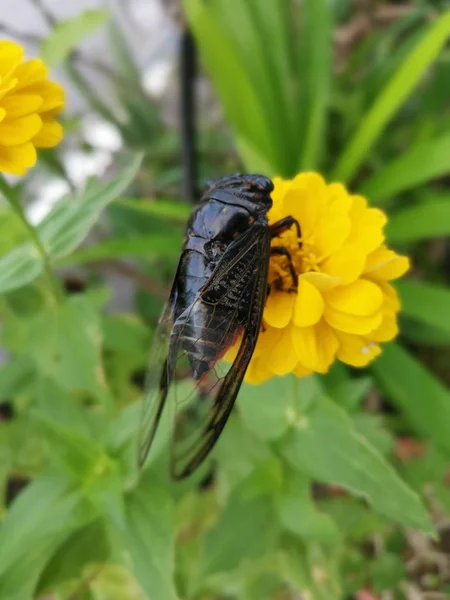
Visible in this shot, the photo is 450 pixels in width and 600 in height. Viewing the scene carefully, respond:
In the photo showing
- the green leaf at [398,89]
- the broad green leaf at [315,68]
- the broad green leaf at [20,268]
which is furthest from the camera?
the broad green leaf at [315,68]

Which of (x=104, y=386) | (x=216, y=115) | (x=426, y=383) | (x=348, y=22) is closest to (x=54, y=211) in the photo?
(x=104, y=386)

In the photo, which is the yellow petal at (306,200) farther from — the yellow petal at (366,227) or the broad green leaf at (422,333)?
the broad green leaf at (422,333)

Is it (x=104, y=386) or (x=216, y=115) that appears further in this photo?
(x=216, y=115)

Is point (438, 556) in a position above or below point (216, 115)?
below

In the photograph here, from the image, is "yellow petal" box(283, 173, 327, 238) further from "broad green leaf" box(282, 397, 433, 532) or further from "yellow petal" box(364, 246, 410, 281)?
"broad green leaf" box(282, 397, 433, 532)

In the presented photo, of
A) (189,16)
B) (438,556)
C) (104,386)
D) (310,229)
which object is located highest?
(189,16)

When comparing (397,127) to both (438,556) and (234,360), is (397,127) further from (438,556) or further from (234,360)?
(234,360)

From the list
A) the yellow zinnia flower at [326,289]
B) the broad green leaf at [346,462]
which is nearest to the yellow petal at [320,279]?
the yellow zinnia flower at [326,289]
